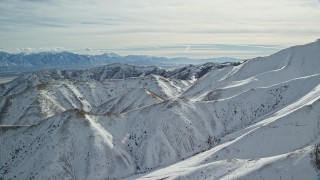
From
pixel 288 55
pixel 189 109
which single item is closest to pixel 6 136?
pixel 189 109

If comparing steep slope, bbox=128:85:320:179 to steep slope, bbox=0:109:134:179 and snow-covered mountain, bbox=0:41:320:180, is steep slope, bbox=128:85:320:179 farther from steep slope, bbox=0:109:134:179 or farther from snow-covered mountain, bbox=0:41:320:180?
steep slope, bbox=0:109:134:179

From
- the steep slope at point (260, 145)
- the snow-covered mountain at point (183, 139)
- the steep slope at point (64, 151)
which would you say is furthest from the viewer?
the steep slope at point (64, 151)

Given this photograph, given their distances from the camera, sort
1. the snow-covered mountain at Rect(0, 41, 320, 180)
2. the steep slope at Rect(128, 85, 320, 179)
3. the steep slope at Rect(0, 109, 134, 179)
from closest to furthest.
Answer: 1. the steep slope at Rect(128, 85, 320, 179)
2. the snow-covered mountain at Rect(0, 41, 320, 180)
3. the steep slope at Rect(0, 109, 134, 179)

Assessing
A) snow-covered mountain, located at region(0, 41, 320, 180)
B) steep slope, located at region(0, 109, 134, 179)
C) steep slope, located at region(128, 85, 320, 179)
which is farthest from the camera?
steep slope, located at region(0, 109, 134, 179)

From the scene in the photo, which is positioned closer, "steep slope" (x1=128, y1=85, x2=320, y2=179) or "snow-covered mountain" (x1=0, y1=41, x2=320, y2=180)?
"steep slope" (x1=128, y1=85, x2=320, y2=179)

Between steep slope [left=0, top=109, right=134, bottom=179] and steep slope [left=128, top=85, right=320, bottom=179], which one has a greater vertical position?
steep slope [left=128, top=85, right=320, bottom=179]

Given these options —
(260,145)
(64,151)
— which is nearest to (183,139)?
(260,145)

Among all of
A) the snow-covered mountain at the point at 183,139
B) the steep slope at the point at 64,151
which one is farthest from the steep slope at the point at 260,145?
the steep slope at the point at 64,151

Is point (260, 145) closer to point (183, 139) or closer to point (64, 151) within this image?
point (183, 139)

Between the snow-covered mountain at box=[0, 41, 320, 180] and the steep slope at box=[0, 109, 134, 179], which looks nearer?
the snow-covered mountain at box=[0, 41, 320, 180]

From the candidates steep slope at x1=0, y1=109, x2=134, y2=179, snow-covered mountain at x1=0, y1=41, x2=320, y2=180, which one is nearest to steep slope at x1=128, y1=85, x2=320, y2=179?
snow-covered mountain at x1=0, y1=41, x2=320, y2=180

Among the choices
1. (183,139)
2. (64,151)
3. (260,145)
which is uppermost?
(260,145)

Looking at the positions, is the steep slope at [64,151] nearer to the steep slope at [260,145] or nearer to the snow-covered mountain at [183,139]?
the snow-covered mountain at [183,139]
